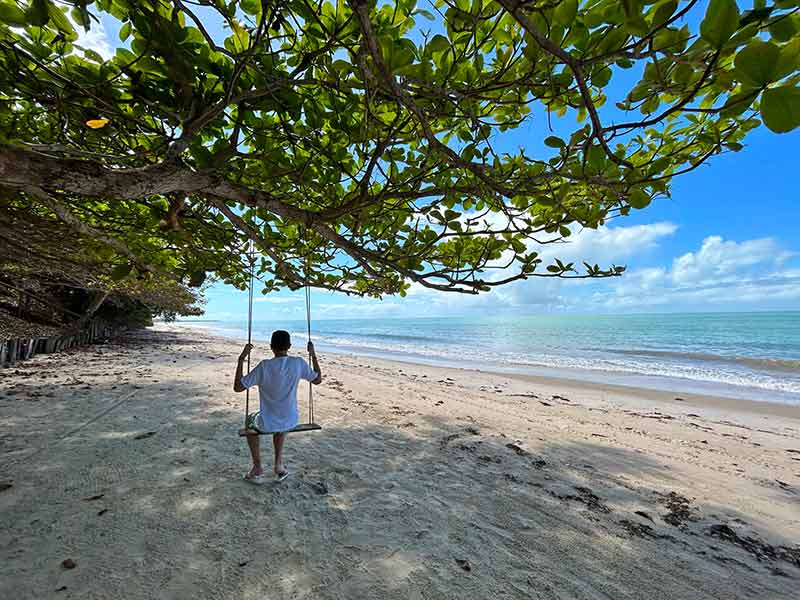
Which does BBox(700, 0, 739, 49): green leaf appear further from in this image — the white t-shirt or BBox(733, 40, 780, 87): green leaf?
the white t-shirt

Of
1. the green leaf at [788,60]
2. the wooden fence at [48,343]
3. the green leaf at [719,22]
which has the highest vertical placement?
the green leaf at [719,22]

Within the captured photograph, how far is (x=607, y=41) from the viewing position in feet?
Answer: 4.38

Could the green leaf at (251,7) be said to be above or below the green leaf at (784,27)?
above

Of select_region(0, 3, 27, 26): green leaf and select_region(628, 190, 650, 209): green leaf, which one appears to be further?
select_region(628, 190, 650, 209): green leaf

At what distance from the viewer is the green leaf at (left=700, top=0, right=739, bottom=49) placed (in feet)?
3.02

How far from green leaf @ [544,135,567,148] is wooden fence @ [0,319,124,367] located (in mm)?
11017

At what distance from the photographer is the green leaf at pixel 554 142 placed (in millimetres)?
1778

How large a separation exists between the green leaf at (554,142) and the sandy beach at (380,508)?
2.53m

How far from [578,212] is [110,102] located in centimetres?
294

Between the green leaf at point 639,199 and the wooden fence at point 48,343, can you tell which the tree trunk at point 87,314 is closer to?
the wooden fence at point 48,343

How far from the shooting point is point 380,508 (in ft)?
10.0

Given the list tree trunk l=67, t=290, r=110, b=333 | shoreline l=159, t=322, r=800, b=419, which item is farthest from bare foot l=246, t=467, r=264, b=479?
tree trunk l=67, t=290, r=110, b=333

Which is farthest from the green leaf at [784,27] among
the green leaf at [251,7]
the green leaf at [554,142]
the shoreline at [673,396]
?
the shoreline at [673,396]

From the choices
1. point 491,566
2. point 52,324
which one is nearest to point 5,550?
point 491,566
